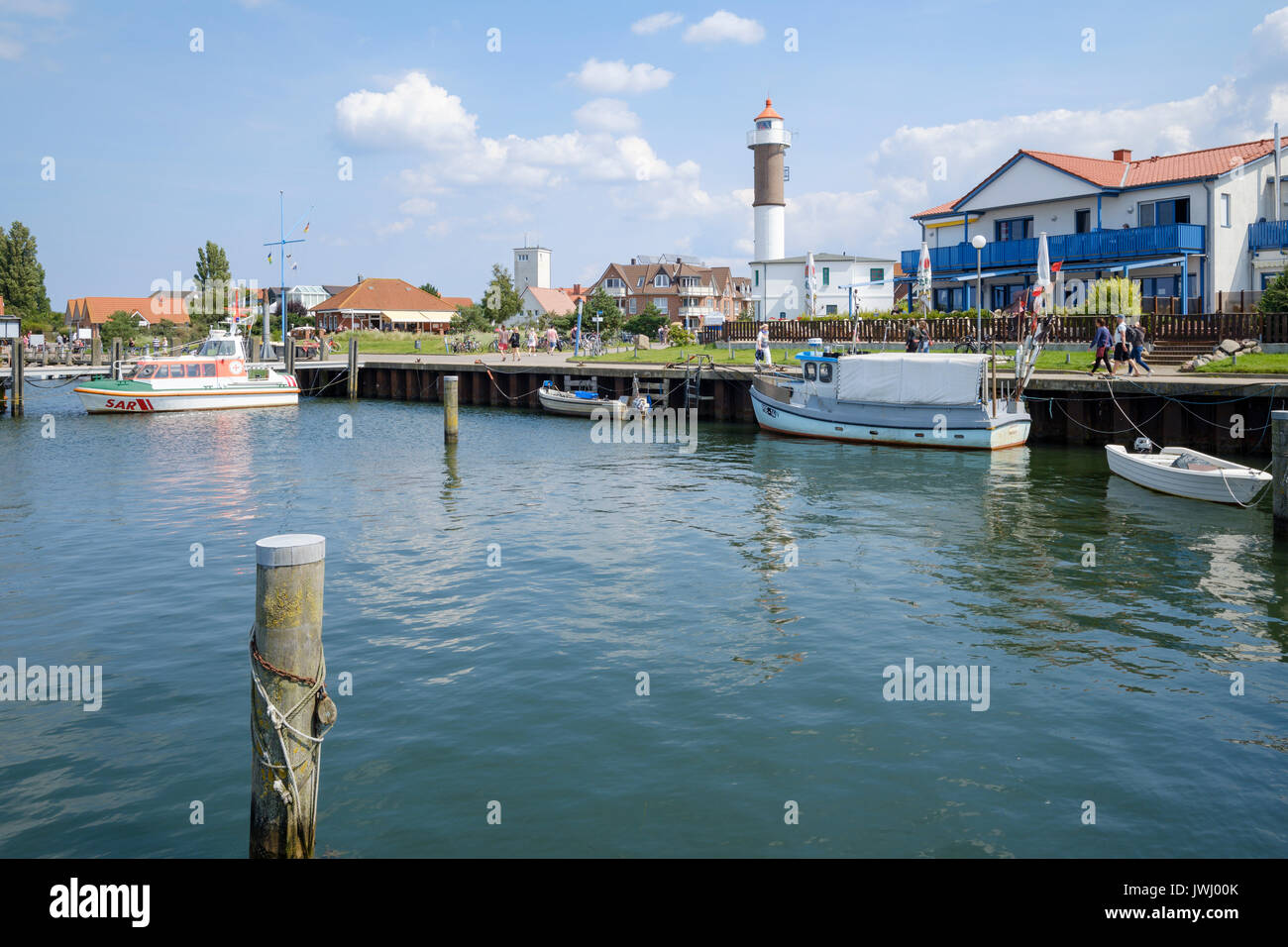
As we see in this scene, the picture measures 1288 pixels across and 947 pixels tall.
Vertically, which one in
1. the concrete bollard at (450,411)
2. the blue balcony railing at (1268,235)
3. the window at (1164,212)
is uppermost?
the window at (1164,212)

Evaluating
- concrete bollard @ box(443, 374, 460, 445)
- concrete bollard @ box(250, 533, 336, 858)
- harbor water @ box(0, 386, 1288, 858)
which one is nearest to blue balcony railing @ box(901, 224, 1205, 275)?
harbor water @ box(0, 386, 1288, 858)

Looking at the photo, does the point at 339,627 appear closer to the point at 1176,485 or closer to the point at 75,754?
the point at 75,754

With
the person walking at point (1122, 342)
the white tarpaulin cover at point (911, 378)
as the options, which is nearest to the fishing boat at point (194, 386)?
the white tarpaulin cover at point (911, 378)

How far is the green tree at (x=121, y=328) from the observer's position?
111713mm

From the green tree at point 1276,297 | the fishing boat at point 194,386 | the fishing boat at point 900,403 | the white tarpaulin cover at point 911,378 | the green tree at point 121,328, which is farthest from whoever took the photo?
the green tree at point 121,328

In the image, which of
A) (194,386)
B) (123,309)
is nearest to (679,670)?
(194,386)

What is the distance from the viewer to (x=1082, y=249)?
172 feet

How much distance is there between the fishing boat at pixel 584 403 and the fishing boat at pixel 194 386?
624 inches

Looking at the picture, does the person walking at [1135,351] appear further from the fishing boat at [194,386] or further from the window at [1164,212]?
the fishing boat at [194,386]

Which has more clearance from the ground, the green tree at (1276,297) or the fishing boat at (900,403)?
the green tree at (1276,297)

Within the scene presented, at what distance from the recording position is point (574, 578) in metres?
18.1

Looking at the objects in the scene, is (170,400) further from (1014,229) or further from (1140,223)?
(1140,223)

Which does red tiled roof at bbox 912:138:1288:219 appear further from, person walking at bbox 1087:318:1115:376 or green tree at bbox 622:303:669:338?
green tree at bbox 622:303:669:338

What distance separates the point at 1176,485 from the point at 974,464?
778 cm
